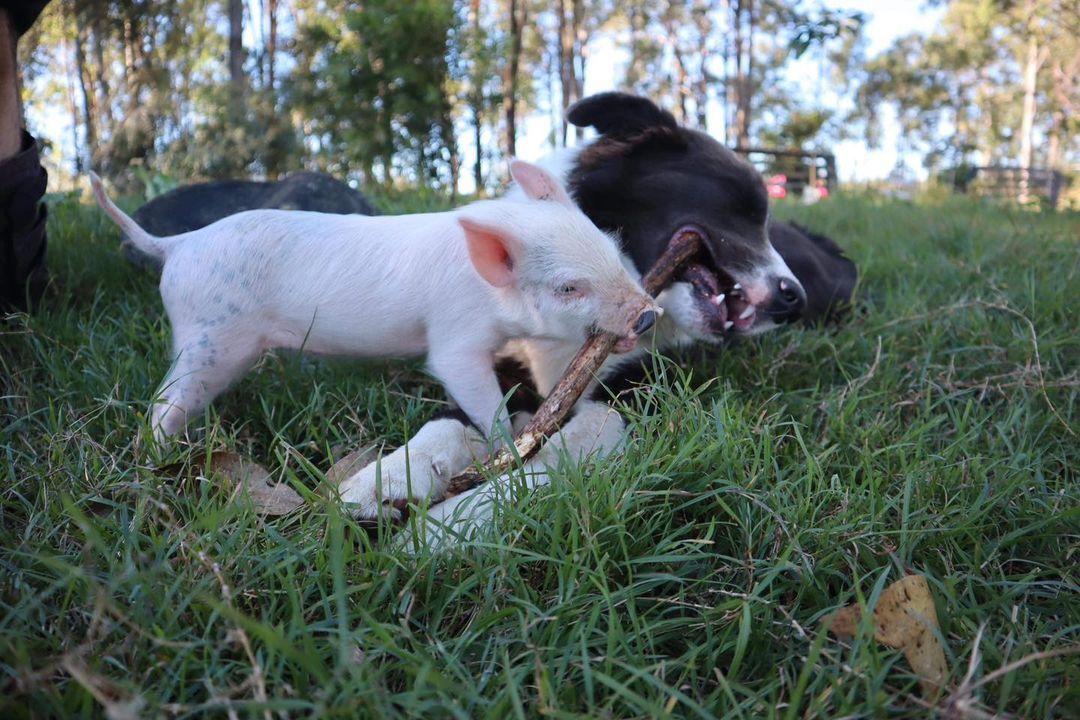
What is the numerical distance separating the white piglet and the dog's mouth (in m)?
0.61

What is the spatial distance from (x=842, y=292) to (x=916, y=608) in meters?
2.96

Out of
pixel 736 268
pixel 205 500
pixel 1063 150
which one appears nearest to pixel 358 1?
pixel 736 268

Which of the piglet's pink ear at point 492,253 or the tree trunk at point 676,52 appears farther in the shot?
the tree trunk at point 676,52

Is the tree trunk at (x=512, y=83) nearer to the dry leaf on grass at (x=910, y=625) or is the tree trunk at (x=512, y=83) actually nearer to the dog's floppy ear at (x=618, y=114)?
the dog's floppy ear at (x=618, y=114)

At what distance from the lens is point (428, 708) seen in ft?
3.91

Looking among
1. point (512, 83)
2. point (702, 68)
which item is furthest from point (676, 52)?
point (512, 83)

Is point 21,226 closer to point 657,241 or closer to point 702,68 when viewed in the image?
point 657,241

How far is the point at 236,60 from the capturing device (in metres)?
13.9

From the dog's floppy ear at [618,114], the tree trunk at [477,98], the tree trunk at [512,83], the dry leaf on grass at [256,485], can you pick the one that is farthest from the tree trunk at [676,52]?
the dry leaf on grass at [256,485]

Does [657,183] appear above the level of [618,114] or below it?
below

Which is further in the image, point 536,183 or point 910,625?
point 536,183

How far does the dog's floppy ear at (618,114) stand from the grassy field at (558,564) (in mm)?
1239

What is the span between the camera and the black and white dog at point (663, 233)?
8.91 ft

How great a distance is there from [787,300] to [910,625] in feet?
5.16
